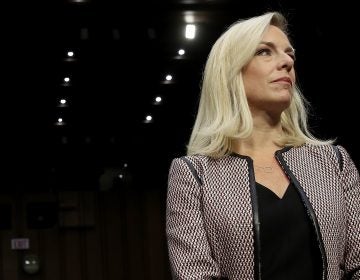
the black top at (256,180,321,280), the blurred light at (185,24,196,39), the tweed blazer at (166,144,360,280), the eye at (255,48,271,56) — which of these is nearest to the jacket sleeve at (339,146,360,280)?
the tweed blazer at (166,144,360,280)

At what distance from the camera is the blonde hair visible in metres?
1.63

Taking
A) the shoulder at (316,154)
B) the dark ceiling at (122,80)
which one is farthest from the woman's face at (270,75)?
the dark ceiling at (122,80)

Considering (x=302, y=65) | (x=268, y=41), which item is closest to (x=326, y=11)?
(x=302, y=65)

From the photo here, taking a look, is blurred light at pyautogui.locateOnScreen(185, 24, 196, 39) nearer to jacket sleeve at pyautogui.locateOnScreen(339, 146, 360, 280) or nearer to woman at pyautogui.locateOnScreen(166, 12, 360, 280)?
woman at pyautogui.locateOnScreen(166, 12, 360, 280)

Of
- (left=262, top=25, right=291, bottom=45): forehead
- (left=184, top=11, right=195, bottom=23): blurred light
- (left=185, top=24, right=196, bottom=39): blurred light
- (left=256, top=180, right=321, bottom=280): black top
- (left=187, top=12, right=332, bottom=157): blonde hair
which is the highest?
(left=184, top=11, right=195, bottom=23): blurred light

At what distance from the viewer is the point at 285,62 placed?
5.39ft

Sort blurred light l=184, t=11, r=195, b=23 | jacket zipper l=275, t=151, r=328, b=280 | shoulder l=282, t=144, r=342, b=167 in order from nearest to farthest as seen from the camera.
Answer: jacket zipper l=275, t=151, r=328, b=280
shoulder l=282, t=144, r=342, b=167
blurred light l=184, t=11, r=195, b=23

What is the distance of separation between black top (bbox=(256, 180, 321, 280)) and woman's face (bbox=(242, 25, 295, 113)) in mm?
277

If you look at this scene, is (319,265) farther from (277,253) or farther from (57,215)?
(57,215)

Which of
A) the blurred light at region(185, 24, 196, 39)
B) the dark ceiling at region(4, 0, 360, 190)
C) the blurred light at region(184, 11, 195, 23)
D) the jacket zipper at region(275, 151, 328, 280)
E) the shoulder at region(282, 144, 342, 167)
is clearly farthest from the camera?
the blurred light at region(185, 24, 196, 39)

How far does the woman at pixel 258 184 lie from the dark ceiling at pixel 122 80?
4.86 meters

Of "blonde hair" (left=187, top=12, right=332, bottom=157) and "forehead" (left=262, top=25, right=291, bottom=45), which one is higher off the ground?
"forehead" (left=262, top=25, right=291, bottom=45)

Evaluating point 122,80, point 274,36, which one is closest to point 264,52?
point 274,36

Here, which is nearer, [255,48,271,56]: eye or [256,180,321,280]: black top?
Result: [256,180,321,280]: black top
